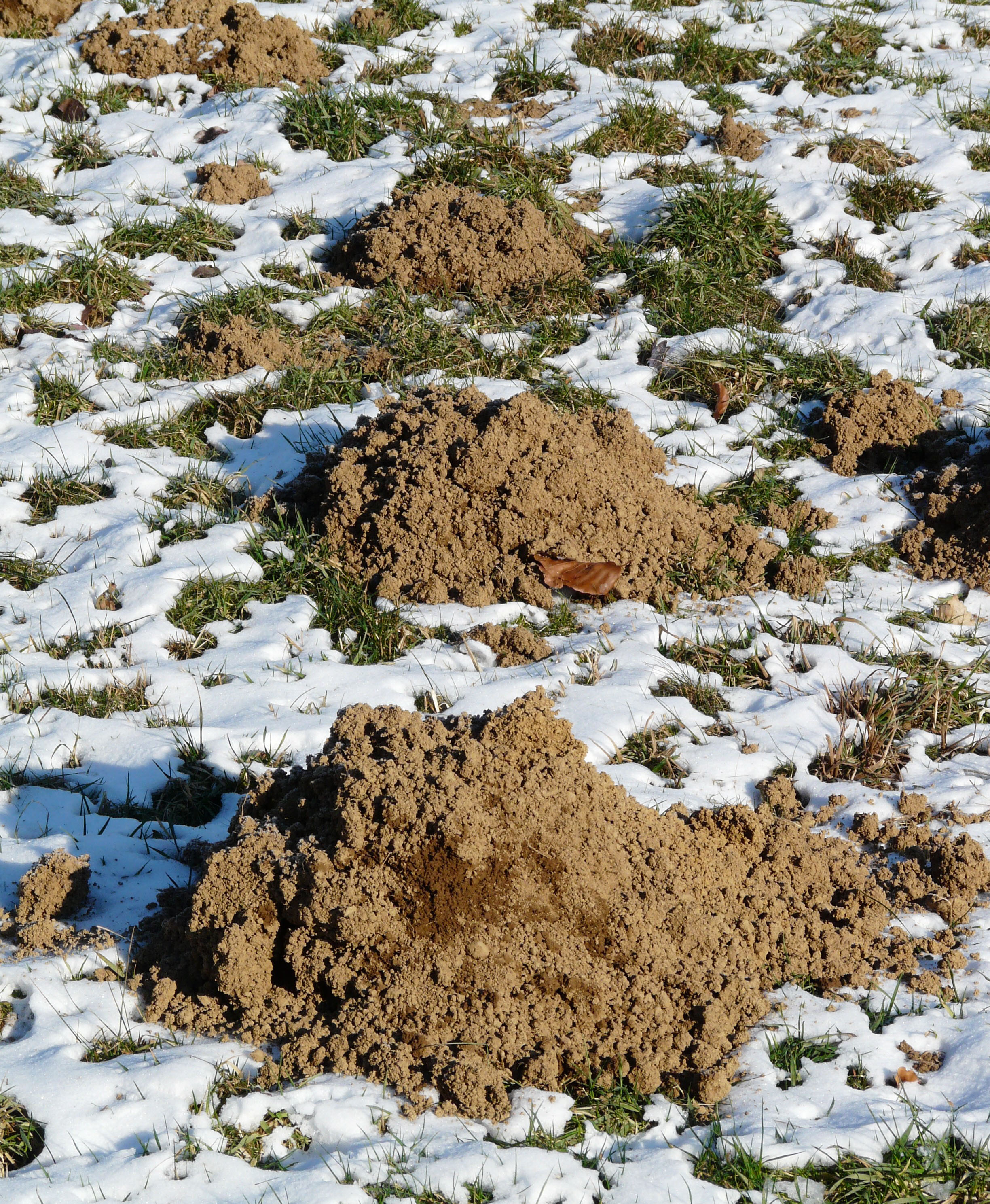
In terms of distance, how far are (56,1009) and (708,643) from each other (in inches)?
99.4

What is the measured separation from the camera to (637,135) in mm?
6871

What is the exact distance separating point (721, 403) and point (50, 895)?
360cm

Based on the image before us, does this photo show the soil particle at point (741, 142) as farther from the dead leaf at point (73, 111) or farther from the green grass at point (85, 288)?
the dead leaf at point (73, 111)

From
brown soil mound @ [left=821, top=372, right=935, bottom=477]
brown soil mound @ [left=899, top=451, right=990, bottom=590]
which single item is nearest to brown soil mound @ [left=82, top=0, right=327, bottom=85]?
brown soil mound @ [left=821, top=372, right=935, bottom=477]

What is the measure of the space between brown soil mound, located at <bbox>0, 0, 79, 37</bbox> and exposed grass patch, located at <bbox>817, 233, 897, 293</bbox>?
5.74 metres

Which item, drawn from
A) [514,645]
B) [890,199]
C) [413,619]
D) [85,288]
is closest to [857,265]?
[890,199]

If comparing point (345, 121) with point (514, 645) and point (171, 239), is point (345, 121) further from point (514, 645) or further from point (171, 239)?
point (514, 645)

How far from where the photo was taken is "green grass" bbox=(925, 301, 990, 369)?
5352mm

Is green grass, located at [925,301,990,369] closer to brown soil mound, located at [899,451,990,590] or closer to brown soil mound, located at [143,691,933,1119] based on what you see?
brown soil mound, located at [899,451,990,590]

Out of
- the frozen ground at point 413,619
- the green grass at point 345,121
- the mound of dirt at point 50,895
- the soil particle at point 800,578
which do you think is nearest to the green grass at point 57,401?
the frozen ground at point 413,619

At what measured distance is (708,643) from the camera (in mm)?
4238

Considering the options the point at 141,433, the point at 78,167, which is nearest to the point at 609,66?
the point at 78,167

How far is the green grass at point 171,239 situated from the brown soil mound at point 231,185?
27 cm

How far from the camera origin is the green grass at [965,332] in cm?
535
